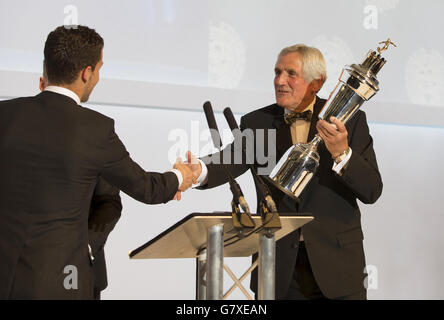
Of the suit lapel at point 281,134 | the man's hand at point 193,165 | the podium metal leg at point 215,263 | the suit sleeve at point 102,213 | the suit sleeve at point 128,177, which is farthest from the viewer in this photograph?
the suit lapel at point 281,134

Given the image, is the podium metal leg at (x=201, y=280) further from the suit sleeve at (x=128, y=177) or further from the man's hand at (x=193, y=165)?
the man's hand at (x=193, y=165)

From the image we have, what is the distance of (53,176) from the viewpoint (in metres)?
1.85

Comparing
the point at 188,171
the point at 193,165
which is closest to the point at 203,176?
the point at 193,165

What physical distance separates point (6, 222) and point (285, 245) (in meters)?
1.23

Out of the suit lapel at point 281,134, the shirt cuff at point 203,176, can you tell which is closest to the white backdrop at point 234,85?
the suit lapel at point 281,134

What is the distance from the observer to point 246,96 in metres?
3.96

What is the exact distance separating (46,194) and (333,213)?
133 cm

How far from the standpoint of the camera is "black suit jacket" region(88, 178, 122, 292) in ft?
7.73

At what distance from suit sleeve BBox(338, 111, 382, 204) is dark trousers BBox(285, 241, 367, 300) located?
14.0 inches

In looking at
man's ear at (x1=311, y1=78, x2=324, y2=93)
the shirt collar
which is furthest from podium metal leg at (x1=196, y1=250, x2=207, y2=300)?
man's ear at (x1=311, y1=78, x2=324, y2=93)

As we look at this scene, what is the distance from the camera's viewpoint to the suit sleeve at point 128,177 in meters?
2.00

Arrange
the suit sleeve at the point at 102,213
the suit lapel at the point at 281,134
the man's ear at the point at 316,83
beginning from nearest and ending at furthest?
the suit sleeve at the point at 102,213, the suit lapel at the point at 281,134, the man's ear at the point at 316,83

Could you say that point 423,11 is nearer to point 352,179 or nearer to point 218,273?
point 352,179

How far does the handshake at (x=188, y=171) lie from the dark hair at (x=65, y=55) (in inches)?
23.3
